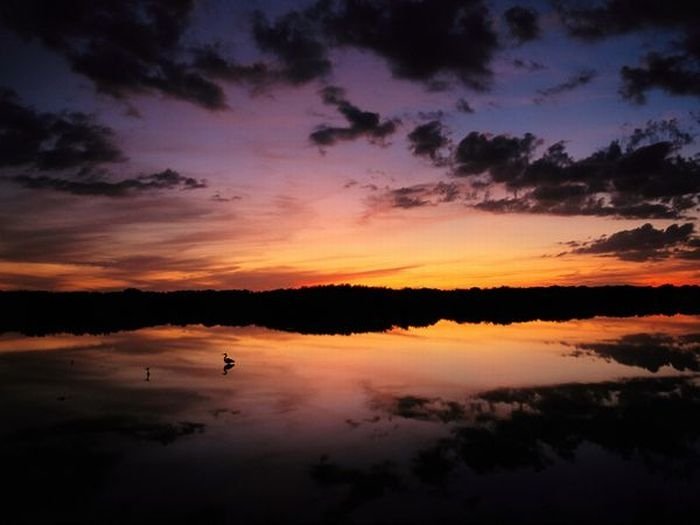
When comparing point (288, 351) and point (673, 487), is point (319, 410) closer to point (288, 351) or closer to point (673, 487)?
point (673, 487)

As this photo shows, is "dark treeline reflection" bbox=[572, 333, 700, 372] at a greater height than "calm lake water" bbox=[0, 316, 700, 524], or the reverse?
"dark treeline reflection" bbox=[572, 333, 700, 372]

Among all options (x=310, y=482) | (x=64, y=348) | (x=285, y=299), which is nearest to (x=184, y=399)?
(x=310, y=482)

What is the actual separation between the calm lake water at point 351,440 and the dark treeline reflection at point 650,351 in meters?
0.33

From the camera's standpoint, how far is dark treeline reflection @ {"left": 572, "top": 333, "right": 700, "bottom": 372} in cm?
2508

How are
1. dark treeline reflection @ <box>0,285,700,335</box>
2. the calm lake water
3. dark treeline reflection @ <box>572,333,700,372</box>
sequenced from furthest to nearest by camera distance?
dark treeline reflection @ <box>0,285,700,335</box> → dark treeline reflection @ <box>572,333,700,372</box> → the calm lake water

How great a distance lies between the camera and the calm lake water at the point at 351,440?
9.42 m

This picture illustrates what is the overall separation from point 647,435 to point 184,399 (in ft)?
42.6

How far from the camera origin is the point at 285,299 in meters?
111

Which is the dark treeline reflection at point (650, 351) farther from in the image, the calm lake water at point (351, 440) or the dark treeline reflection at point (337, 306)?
the dark treeline reflection at point (337, 306)

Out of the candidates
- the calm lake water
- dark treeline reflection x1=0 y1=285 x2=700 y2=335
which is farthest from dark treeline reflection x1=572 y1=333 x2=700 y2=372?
dark treeline reflection x1=0 y1=285 x2=700 y2=335

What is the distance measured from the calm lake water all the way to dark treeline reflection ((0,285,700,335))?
23.6 metres

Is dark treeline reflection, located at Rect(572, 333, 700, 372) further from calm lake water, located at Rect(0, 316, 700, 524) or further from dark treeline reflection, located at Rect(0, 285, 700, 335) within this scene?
dark treeline reflection, located at Rect(0, 285, 700, 335)

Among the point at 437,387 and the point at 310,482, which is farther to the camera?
the point at 437,387

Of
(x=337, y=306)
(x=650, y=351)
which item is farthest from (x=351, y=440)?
(x=337, y=306)
